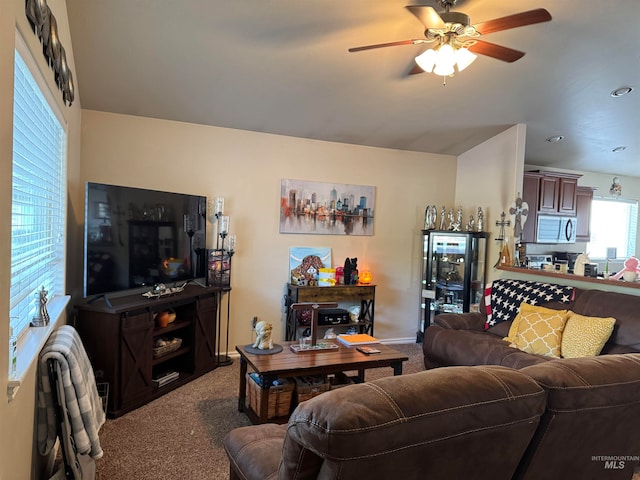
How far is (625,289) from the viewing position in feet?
10.6

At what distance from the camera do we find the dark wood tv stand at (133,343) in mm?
2904

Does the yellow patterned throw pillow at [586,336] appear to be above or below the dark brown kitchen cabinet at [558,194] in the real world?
below

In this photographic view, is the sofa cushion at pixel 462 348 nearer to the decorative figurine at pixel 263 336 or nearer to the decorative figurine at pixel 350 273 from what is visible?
the decorative figurine at pixel 350 273

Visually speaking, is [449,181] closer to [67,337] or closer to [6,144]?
[67,337]

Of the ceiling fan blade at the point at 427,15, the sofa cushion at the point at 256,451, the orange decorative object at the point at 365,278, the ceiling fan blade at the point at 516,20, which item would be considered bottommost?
the sofa cushion at the point at 256,451

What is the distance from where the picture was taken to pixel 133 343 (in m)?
3.02

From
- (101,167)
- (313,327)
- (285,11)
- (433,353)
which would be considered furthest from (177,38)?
(433,353)

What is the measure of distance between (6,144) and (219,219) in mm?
2846

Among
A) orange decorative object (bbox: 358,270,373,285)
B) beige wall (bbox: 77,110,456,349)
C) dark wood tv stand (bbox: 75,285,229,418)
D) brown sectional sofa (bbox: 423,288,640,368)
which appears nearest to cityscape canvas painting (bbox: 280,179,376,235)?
beige wall (bbox: 77,110,456,349)

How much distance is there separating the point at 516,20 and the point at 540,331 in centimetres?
223

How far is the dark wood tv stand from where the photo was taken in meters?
2.90

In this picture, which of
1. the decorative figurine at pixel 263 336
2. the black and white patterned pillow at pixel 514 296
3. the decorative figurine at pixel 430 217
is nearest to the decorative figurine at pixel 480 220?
the decorative figurine at pixel 430 217

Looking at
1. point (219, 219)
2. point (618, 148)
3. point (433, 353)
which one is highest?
point (618, 148)

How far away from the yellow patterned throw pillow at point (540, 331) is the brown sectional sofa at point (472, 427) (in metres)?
1.66
